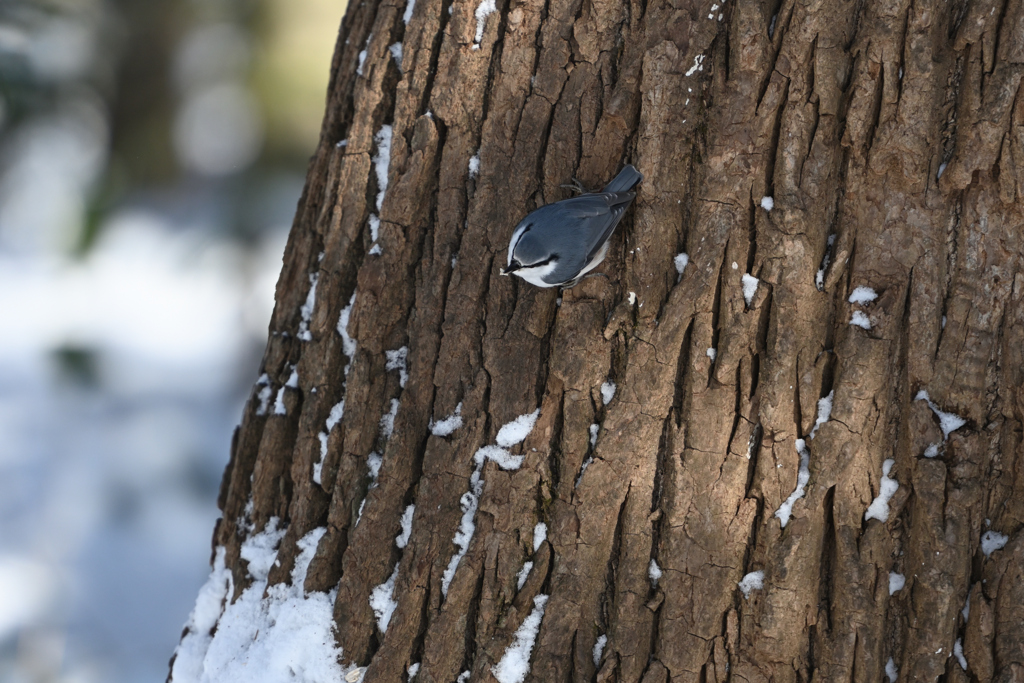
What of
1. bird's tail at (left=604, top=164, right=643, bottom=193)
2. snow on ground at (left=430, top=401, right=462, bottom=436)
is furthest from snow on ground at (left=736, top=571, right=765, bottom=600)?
bird's tail at (left=604, top=164, right=643, bottom=193)

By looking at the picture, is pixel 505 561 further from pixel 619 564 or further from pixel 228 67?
pixel 228 67

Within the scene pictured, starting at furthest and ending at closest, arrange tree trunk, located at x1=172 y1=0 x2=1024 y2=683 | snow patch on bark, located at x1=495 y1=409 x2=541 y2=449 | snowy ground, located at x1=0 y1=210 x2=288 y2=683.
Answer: snowy ground, located at x1=0 y1=210 x2=288 y2=683 < snow patch on bark, located at x1=495 y1=409 x2=541 y2=449 < tree trunk, located at x1=172 y1=0 x2=1024 y2=683

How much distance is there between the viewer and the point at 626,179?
4.31ft

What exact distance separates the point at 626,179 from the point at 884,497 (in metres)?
0.77

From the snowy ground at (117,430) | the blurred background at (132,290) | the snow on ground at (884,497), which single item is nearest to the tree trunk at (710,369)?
the snow on ground at (884,497)

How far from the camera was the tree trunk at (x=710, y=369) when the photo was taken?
1225 mm

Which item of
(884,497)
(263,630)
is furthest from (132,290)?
(884,497)

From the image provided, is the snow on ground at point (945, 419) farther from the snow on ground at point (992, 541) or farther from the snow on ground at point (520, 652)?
the snow on ground at point (520, 652)

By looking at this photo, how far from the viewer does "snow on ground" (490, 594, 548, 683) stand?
4.32 ft

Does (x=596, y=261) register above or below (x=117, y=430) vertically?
above

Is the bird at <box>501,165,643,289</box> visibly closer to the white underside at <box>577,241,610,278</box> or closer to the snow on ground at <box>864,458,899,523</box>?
the white underside at <box>577,241,610,278</box>

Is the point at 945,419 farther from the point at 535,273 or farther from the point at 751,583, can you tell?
the point at 535,273

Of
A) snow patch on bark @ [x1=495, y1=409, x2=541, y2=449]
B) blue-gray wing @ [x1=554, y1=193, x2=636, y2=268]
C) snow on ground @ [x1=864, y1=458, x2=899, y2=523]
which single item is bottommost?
snow on ground @ [x1=864, y1=458, x2=899, y2=523]

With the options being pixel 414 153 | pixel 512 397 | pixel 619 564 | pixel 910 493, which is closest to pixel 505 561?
pixel 619 564
